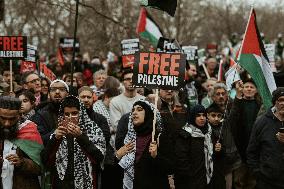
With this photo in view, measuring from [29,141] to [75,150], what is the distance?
704mm

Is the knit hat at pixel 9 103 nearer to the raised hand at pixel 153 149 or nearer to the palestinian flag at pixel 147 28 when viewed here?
the raised hand at pixel 153 149

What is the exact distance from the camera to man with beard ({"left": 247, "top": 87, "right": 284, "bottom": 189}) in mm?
7770

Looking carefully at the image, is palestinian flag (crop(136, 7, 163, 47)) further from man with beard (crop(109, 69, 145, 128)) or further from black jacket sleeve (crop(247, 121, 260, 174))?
black jacket sleeve (crop(247, 121, 260, 174))

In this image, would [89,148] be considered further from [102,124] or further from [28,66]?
[28,66]

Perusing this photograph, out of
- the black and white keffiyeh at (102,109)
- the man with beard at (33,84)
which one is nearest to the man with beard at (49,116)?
the black and white keffiyeh at (102,109)

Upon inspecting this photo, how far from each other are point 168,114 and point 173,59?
3.80 ft

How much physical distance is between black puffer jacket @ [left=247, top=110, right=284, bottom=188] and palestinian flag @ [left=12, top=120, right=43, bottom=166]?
2.81 meters

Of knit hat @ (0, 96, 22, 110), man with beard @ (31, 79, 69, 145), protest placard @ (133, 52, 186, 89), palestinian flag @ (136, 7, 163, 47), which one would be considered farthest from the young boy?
palestinian flag @ (136, 7, 163, 47)

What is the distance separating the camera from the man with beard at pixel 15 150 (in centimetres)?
621

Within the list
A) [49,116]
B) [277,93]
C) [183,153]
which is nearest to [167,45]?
[183,153]

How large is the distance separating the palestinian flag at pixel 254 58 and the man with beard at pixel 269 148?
24.5 inches

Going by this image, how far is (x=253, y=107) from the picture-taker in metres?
9.57

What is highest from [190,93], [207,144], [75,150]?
Result: [190,93]

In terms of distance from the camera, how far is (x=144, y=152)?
24.0ft
